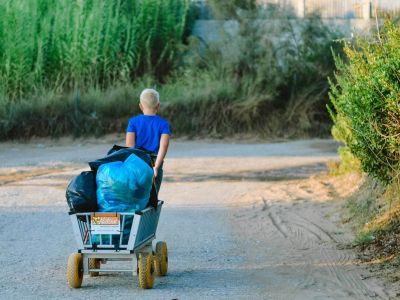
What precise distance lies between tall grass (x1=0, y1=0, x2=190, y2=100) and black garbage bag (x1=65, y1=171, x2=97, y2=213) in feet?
52.5

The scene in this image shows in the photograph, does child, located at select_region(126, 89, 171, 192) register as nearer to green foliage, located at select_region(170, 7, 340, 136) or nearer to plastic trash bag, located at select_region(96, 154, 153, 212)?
plastic trash bag, located at select_region(96, 154, 153, 212)

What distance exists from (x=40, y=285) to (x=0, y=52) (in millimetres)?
17228

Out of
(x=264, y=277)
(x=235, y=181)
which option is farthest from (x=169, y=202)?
(x=264, y=277)

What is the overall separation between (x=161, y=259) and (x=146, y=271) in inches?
26.8

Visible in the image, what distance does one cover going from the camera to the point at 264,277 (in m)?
9.49

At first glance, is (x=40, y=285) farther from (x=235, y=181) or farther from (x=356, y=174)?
(x=235, y=181)

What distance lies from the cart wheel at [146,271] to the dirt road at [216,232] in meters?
0.12

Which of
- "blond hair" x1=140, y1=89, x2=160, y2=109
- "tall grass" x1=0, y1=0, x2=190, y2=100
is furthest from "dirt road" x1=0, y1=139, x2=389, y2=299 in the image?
"tall grass" x1=0, y1=0, x2=190, y2=100

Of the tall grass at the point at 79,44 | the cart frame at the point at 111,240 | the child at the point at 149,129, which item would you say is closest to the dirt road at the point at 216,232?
the cart frame at the point at 111,240

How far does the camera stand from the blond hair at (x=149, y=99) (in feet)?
32.5

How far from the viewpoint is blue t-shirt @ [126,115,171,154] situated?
9.97 m

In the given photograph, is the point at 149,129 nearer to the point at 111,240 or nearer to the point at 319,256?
the point at 111,240

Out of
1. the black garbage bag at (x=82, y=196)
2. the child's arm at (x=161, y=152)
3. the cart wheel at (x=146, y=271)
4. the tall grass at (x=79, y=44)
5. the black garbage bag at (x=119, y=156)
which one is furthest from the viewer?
the tall grass at (x=79, y=44)

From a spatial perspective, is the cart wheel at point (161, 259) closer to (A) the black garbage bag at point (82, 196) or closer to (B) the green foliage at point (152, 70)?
(A) the black garbage bag at point (82, 196)
